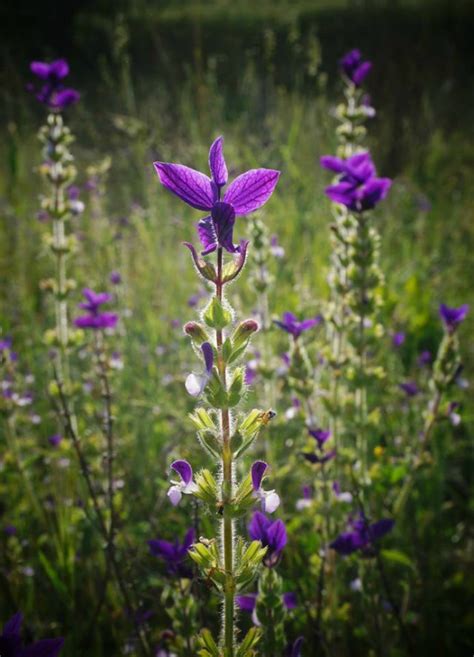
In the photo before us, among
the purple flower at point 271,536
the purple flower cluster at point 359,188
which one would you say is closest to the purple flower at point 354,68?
the purple flower cluster at point 359,188

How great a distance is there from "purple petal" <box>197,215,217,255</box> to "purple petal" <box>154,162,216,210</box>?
0.12 ft

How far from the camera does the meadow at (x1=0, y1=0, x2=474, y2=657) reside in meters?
1.09

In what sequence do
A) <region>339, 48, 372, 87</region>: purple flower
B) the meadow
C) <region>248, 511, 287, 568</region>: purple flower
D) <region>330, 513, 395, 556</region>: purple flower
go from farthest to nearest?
1. <region>339, 48, 372, 87</region>: purple flower
2. <region>330, 513, 395, 556</region>: purple flower
3. <region>248, 511, 287, 568</region>: purple flower
4. the meadow

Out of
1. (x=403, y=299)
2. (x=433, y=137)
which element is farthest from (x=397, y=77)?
(x=403, y=299)

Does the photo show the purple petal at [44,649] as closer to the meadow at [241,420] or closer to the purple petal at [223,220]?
the meadow at [241,420]

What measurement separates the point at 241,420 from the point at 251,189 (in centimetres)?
48

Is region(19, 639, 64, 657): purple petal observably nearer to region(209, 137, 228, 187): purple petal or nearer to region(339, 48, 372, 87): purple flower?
region(209, 137, 228, 187): purple petal

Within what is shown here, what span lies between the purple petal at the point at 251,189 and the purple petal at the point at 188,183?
34mm

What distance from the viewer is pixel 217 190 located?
1.04 meters

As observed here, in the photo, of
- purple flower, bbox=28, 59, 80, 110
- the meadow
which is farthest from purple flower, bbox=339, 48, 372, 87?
purple flower, bbox=28, 59, 80, 110

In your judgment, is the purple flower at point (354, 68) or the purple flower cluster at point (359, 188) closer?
the purple flower cluster at point (359, 188)

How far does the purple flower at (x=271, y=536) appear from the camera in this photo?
1317mm

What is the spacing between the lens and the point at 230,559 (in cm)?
107

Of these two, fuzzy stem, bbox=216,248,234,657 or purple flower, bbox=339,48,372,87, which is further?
purple flower, bbox=339,48,372,87
